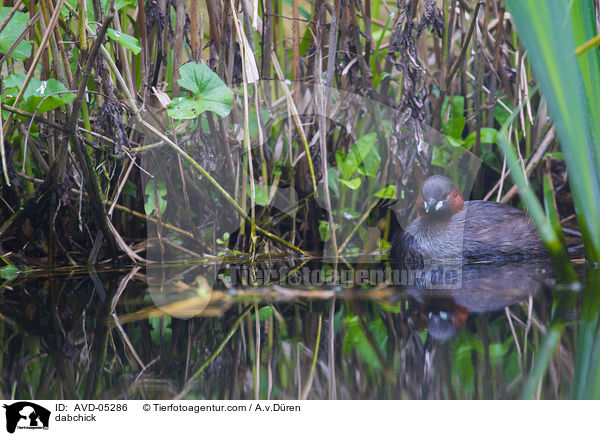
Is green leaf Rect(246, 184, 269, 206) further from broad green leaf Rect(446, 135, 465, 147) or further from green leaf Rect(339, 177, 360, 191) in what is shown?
broad green leaf Rect(446, 135, 465, 147)

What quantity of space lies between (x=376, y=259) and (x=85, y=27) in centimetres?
109

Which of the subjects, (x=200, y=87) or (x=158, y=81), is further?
(x=158, y=81)

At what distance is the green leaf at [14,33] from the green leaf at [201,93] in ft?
1.47

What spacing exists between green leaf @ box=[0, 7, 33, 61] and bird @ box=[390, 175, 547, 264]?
127cm

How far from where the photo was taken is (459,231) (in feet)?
6.22

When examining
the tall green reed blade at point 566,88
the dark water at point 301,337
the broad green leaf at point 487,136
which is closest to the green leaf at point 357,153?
the broad green leaf at point 487,136

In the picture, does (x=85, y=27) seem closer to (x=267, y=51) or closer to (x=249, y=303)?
(x=267, y=51)

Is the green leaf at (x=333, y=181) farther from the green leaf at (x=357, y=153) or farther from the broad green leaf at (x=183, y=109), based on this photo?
the broad green leaf at (x=183, y=109)

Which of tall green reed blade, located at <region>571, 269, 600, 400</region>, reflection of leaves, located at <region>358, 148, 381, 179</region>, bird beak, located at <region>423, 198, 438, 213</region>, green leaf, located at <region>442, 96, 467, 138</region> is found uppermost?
green leaf, located at <region>442, 96, 467, 138</region>

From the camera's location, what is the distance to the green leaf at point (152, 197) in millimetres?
1717

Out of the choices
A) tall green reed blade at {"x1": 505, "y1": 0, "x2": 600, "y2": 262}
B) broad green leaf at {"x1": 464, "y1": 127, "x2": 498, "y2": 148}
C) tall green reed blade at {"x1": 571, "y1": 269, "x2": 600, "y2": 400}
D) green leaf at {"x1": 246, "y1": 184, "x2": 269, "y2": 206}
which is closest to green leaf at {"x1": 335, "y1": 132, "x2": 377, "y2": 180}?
green leaf at {"x1": 246, "y1": 184, "x2": 269, "y2": 206}

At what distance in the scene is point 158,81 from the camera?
1.80 metres

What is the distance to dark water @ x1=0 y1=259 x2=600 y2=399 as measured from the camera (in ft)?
2.35

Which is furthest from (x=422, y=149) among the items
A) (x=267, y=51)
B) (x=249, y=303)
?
(x=249, y=303)
